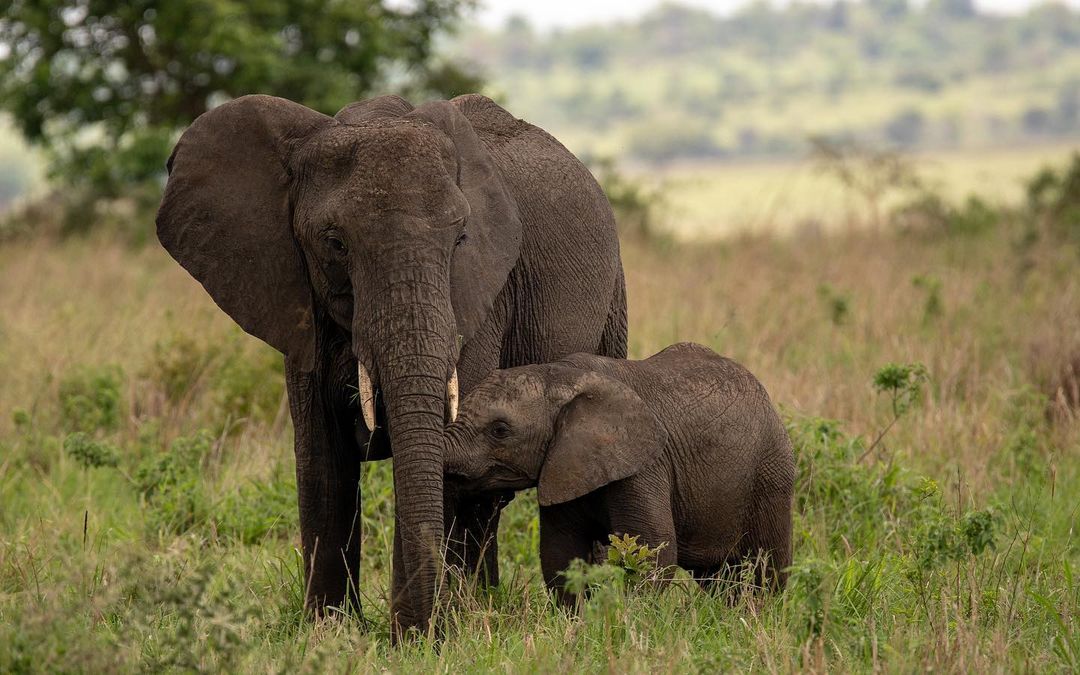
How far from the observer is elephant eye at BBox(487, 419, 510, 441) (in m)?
5.11

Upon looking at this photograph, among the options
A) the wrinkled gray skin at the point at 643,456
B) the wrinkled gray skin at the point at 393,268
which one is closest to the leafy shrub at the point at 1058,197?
the wrinkled gray skin at the point at 643,456

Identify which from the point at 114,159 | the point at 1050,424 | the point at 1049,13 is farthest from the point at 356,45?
the point at 1049,13

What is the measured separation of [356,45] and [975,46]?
145657 mm

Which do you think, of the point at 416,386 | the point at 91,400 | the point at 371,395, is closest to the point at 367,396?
the point at 371,395

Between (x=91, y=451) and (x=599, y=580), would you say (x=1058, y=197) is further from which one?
(x=599, y=580)

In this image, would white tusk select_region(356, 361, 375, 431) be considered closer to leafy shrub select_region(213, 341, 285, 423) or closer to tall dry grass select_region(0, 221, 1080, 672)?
tall dry grass select_region(0, 221, 1080, 672)

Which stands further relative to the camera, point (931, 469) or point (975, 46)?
point (975, 46)

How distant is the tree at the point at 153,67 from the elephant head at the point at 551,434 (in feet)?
45.9

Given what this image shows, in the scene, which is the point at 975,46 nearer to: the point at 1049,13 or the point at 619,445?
the point at 1049,13

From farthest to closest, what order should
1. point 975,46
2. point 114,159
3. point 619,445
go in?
point 975,46
point 114,159
point 619,445

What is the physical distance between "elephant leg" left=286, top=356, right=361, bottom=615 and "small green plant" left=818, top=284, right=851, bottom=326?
5923 millimetres

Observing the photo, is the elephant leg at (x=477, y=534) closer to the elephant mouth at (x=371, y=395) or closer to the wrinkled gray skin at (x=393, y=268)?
the wrinkled gray skin at (x=393, y=268)

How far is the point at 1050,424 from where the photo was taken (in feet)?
28.9

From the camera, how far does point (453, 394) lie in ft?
16.2
